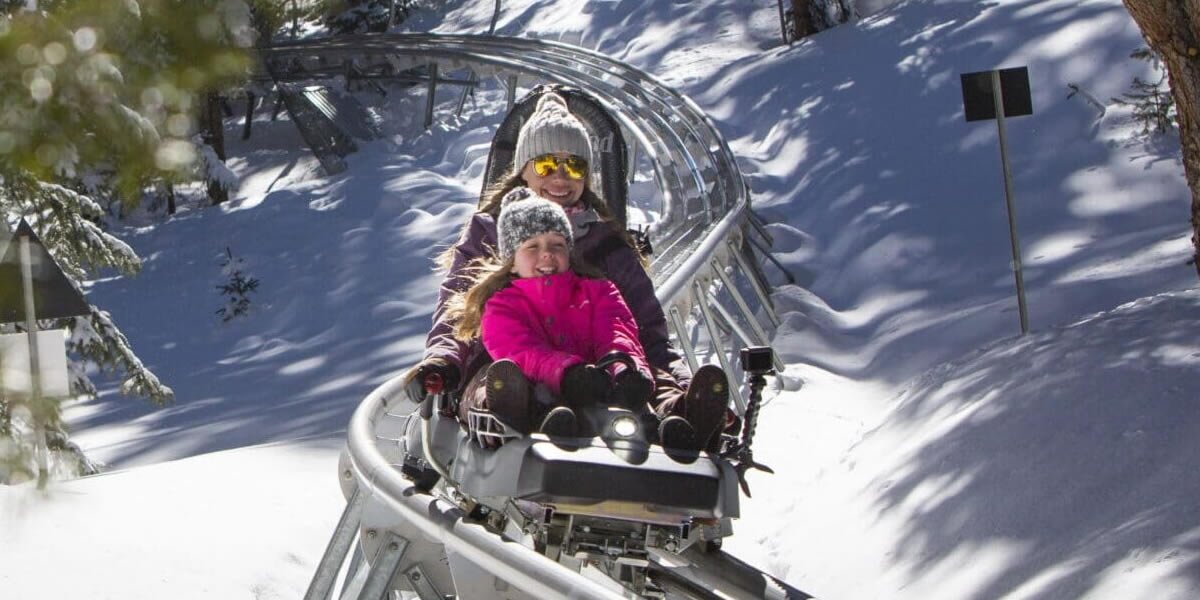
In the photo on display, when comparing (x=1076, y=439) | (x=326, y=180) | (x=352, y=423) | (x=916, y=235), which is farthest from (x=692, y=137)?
(x=352, y=423)

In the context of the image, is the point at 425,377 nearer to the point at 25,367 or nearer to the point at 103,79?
the point at 103,79

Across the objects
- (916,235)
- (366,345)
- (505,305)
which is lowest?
(366,345)

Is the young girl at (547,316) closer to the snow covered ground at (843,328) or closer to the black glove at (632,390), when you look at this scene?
the black glove at (632,390)

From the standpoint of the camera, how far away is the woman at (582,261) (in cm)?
417

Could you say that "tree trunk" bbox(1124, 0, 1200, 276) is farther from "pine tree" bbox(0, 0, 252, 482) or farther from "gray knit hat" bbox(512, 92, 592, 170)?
"pine tree" bbox(0, 0, 252, 482)

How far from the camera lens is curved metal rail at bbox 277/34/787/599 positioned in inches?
131

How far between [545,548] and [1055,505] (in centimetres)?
189

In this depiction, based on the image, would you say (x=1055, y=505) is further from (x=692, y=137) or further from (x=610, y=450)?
(x=692, y=137)

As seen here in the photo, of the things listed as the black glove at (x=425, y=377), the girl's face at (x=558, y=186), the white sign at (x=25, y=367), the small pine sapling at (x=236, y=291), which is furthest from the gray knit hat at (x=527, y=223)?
the small pine sapling at (x=236, y=291)

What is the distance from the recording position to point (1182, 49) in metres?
7.04

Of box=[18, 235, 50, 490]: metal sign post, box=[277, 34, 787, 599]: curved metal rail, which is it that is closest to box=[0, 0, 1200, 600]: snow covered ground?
box=[18, 235, 50, 490]: metal sign post

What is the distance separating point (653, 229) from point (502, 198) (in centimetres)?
1077

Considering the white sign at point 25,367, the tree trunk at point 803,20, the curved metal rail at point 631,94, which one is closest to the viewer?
the white sign at point 25,367

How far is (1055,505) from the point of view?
16.9 ft
